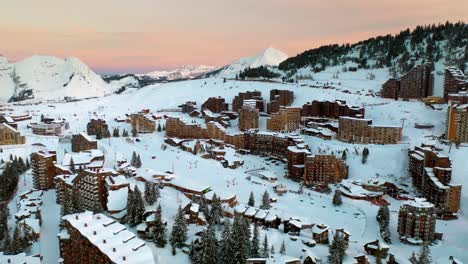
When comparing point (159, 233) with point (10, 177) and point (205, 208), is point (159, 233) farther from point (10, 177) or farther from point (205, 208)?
point (10, 177)

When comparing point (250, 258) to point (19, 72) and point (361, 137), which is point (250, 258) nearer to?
point (361, 137)

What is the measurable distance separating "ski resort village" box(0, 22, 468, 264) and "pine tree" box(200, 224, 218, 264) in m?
0.09

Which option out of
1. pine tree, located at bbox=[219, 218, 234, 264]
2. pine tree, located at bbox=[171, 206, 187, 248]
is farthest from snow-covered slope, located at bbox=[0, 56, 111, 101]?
pine tree, located at bbox=[219, 218, 234, 264]

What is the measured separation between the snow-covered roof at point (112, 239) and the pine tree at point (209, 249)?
3586 mm

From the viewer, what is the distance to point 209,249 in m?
25.7

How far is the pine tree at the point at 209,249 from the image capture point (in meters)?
25.4

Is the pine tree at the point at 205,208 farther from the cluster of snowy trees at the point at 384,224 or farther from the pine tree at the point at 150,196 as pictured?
the cluster of snowy trees at the point at 384,224

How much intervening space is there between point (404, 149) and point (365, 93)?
35661mm

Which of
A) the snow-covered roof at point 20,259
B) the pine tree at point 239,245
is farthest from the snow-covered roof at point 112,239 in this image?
the pine tree at point 239,245

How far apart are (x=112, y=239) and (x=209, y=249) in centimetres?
610

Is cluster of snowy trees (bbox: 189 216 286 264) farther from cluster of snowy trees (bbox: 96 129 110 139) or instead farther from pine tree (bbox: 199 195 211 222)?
cluster of snowy trees (bbox: 96 129 110 139)

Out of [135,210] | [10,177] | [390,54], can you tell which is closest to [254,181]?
[135,210]

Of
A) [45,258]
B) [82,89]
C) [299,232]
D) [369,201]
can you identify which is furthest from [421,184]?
[82,89]

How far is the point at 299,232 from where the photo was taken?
111ft
